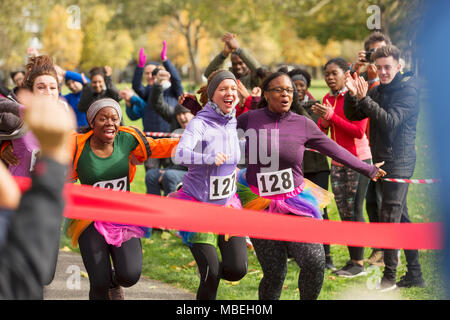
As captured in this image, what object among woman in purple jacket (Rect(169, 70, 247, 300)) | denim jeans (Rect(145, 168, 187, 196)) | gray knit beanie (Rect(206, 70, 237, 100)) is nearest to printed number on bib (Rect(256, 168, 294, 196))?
woman in purple jacket (Rect(169, 70, 247, 300))

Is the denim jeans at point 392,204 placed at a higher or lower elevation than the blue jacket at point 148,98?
lower

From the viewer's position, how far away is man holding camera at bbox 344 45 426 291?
5.75 m

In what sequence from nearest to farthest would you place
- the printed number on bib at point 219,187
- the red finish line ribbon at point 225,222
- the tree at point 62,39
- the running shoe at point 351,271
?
1. the red finish line ribbon at point 225,222
2. the printed number on bib at point 219,187
3. the running shoe at point 351,271
4. the tree at point 62,39

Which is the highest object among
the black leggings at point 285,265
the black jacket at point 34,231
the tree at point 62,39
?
the tree at point 62,39

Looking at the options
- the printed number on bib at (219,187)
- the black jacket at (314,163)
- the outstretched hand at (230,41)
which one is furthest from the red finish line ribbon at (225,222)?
the outstretched hand at (230,41)

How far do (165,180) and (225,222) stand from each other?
179 inches

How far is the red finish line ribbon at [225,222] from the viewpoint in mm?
3893

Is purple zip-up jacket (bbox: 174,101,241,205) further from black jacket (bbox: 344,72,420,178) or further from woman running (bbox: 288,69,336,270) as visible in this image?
woman running (bbox: 288,69,336,270)

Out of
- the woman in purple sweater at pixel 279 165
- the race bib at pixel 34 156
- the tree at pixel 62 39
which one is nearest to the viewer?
the woman in purple sweater at pixel 279 165

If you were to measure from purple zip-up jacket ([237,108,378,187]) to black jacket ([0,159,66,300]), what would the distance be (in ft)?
10.4

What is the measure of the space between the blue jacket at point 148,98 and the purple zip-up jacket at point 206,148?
3.97 m

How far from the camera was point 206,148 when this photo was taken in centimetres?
516

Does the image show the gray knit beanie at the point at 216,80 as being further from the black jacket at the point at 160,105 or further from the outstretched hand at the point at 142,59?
the outstretched hand at the point at 142,59
